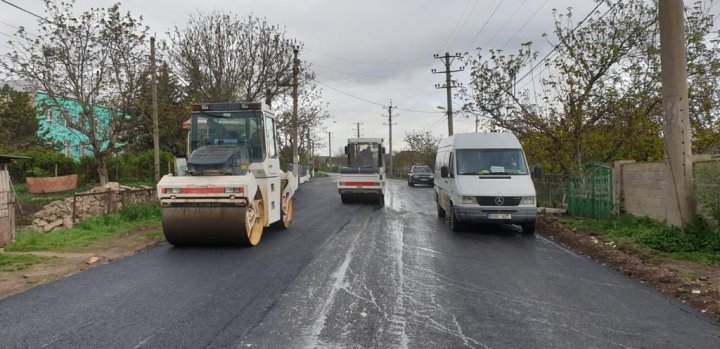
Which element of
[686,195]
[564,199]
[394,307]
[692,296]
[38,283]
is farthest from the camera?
[564,199]

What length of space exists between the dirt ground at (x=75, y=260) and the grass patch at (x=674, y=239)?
9.83 metres

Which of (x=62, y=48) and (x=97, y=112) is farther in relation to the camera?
(x=97, y=112)

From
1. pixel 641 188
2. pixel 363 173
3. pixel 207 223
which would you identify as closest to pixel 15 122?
pixel 363 173

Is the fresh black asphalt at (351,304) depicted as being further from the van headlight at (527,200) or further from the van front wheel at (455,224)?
the van front wheel at (455,224)

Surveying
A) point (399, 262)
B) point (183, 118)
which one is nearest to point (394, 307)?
point (399, 262)

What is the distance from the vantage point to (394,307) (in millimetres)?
5883

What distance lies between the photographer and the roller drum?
9820 mm

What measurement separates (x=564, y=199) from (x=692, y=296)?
466 inches

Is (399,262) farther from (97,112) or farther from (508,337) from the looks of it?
(97,112)

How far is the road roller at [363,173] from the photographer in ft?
70.6

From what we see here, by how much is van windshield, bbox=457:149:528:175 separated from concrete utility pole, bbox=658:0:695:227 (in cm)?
344

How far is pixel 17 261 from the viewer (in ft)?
29.8

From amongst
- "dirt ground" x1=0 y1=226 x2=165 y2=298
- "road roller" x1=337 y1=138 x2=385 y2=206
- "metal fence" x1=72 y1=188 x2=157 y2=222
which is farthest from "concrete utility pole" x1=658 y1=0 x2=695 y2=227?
"metal fence" x1=72 y1=188 x2=157 y2=222

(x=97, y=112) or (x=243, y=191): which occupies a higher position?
(x=97, y=112)
